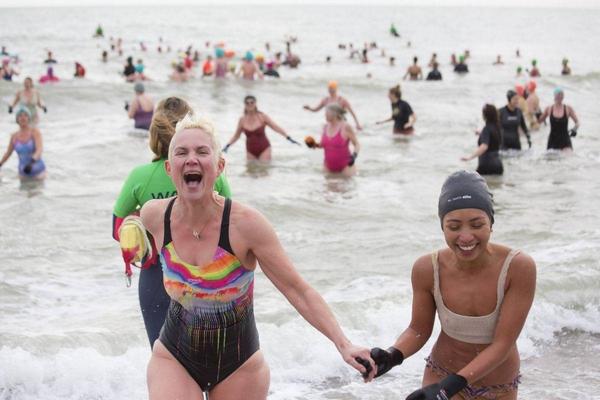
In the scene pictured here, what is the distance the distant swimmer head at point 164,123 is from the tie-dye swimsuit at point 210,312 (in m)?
0.89

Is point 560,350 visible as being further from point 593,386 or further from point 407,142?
point 407,142

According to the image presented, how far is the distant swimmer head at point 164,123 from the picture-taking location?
415 cm

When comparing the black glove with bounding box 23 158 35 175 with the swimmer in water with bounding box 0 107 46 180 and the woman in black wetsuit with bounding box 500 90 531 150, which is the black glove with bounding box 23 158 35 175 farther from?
the woman in black wetsuit with bounding box 500 90 531 150

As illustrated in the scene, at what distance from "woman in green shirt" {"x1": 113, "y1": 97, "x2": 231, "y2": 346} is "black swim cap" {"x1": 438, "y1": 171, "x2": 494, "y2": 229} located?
1.51m

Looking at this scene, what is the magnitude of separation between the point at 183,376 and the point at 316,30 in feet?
307

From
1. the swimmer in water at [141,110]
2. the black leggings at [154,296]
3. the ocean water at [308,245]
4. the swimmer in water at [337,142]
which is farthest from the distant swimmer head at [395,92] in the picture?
the black leggings at [154,296]

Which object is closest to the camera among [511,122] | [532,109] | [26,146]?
[26,146]

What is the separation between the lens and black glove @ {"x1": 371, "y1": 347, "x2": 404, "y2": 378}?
10.5 ft

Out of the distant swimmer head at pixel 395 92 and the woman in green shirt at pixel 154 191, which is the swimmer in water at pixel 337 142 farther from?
the woman in green shirt at pixel 154 191

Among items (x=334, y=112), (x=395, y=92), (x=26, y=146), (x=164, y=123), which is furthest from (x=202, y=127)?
(x=395, y=92)

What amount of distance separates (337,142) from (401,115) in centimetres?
582

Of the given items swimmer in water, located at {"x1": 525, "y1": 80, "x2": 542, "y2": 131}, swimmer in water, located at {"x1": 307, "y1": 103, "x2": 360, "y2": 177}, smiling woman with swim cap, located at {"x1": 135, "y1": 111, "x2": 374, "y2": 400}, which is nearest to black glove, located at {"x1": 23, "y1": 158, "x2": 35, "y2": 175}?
swimmer in water, located at {"x1": 307, "y1": 103, "x2": 360, "y2": 177}

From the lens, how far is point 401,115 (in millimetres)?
19141

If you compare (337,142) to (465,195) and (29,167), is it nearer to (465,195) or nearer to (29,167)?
(29,167)
